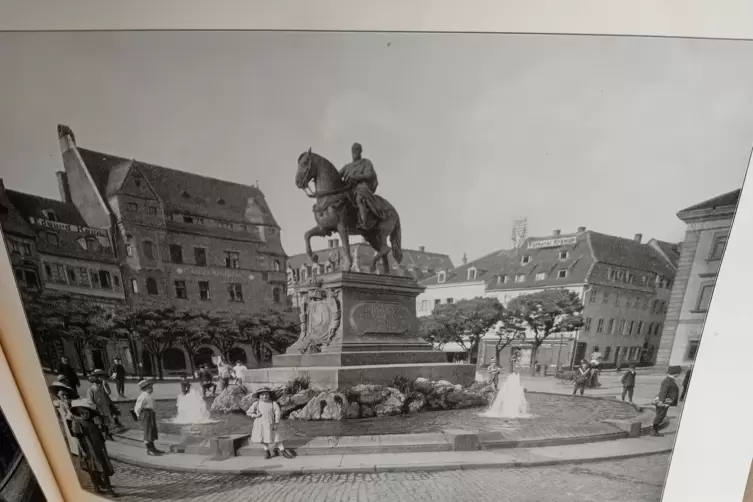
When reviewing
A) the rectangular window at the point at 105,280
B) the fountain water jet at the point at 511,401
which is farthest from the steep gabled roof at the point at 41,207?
the fountain water jet at the point at 511,401

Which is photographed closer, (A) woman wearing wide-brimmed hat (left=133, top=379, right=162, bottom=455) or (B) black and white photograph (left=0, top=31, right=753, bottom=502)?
(B) black and white photograph (left=0, top=31, right=753, bottom=502)

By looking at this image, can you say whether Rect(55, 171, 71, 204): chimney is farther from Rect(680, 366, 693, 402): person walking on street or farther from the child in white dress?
Rect(680, 366, 693, 402): person walking on street

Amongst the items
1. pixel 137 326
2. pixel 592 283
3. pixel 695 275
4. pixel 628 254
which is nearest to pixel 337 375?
pixel 137 326

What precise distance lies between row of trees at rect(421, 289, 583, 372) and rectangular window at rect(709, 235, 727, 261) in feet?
4.85

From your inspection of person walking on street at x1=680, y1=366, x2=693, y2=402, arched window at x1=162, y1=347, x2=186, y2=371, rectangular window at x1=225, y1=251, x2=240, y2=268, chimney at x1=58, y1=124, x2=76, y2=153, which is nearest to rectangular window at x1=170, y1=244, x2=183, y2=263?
rectangular window at x1=225, y1=251, x2=240, y2=268

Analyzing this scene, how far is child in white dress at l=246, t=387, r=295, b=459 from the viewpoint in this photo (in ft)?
16.3

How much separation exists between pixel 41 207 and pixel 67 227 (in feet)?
1.09

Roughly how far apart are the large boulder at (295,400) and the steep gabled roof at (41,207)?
3278 mm

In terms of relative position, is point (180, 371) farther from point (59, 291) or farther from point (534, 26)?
point (534, 26)

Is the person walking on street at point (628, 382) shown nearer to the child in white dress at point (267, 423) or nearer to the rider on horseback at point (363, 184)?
the rider on horseback at point (363, 184)

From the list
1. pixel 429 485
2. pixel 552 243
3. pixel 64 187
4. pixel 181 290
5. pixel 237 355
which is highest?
pixel 552 243

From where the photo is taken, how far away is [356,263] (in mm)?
5855

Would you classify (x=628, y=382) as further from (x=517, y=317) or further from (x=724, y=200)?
(x=724, y=200)

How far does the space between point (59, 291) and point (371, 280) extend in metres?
3.90
